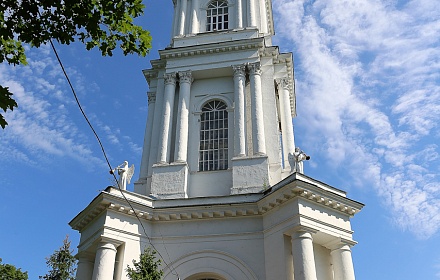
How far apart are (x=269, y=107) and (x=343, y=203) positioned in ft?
23.7

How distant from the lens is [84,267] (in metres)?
19.8

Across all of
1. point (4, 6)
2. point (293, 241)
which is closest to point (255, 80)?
point (293, 241)

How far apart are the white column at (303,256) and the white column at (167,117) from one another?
815cm

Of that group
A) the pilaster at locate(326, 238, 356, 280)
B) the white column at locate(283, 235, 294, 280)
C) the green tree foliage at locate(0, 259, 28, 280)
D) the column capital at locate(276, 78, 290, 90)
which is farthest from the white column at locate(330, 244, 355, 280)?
the green tree foliage at locate(0, 259, 28, 280)

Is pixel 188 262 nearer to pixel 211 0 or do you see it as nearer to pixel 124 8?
pixel 124 8

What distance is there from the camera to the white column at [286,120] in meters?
24.3

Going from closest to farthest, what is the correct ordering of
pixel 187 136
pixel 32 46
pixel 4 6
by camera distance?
1. pixel 4 6
2. pixel 32 46
3. pixel 187 136

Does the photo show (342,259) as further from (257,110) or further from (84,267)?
(84,267)

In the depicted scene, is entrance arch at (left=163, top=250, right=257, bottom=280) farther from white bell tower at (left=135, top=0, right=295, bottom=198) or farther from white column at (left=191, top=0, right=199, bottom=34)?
white column at (left=191, top=0, right=199, bottom=34)

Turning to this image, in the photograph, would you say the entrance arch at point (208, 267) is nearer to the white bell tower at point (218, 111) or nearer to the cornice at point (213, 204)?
the cornice at point (213, 204)

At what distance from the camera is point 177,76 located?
25.5 meters

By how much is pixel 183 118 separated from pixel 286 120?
5873 millimetres

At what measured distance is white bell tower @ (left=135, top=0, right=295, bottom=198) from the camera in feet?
71.8

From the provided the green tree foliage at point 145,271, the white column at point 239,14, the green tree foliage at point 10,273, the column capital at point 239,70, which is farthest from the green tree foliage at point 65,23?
the green tree foliage at point 10,273
